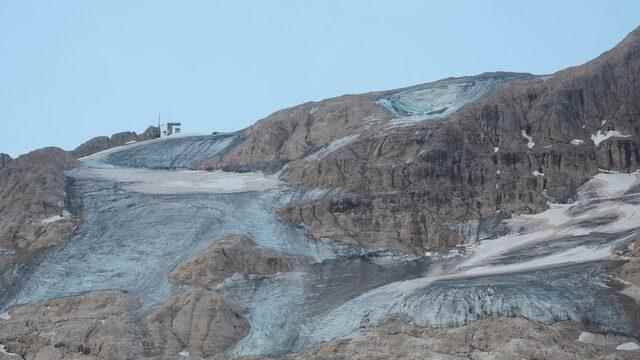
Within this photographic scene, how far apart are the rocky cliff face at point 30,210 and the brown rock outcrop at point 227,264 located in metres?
12.3

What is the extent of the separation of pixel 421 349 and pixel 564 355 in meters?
7.27

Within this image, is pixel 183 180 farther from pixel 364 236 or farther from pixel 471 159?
pixel 471 159

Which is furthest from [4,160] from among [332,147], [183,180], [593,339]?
[593,339]

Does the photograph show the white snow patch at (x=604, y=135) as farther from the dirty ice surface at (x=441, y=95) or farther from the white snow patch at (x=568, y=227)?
the dirty ice surface at (x=441, y=95)

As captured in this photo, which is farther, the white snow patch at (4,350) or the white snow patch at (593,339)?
the white snow patch at (4,350)

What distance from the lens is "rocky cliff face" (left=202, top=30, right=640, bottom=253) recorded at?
89812 millimetres

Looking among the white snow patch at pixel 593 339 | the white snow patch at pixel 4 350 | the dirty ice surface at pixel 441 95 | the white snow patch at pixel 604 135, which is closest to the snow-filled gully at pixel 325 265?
the white snow patch at pixel 593 339

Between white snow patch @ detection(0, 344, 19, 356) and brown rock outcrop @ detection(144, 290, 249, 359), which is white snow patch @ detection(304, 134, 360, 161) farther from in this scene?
white snow patch @ detection(0, 344, 19, 356)

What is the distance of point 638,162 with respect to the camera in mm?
94062

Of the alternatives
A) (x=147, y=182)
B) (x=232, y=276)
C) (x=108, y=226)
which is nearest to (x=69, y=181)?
(x=147, y=182)

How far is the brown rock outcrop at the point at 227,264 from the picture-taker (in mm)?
81250

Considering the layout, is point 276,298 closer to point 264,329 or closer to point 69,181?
point 264,329

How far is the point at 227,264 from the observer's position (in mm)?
82500

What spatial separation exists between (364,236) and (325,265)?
533 centimetres
